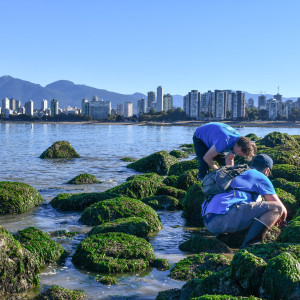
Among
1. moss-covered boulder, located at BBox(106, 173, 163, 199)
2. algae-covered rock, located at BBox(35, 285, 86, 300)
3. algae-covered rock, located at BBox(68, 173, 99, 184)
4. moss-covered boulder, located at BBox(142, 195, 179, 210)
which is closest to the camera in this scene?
algae-covered rock, located at BBox(35, 285, 86, 300)

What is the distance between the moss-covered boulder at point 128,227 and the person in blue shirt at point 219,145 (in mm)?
1516

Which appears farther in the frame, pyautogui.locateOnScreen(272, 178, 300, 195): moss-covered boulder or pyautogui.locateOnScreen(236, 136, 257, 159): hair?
pyautogui.locateOnScreen(272, 178, 300, 195): moss-covered boulder

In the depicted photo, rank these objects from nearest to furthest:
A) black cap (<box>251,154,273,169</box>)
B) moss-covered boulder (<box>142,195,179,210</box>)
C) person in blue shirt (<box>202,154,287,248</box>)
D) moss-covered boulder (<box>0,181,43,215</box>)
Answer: person in blue shirt (<box>202,154,287,248</box>) < black cap (<box>251,154,273,169</box>) < moss-covered boulder (<box>0,181,43,215</box>) < moss-covered boulder (<box>142,195,179,210</box>)

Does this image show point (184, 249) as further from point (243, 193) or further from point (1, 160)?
point (1, 160)

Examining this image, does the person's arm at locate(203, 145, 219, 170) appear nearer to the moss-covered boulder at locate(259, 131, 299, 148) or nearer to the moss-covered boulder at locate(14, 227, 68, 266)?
the moss-covered boulder at locate(14, 227, 68, 266)

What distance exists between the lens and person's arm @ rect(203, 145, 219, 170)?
7.46 metres

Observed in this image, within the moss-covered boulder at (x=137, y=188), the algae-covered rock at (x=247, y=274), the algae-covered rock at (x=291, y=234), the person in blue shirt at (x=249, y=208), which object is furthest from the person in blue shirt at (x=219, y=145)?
the moss-covered boulder at (x=137, y=188)

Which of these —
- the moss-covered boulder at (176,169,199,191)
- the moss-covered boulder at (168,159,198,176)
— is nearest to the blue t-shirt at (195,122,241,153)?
the moss-covered boulder at (176,169,199,191)

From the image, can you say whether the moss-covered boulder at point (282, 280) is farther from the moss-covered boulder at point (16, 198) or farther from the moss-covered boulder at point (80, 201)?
the moss-covered boulder at point (16, 198)

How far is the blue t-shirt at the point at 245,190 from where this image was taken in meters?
6.18

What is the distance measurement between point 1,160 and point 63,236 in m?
16.4

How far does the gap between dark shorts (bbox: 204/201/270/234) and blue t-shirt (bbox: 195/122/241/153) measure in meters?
1.39

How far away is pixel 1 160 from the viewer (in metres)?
22.7

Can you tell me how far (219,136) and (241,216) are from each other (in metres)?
1.73
